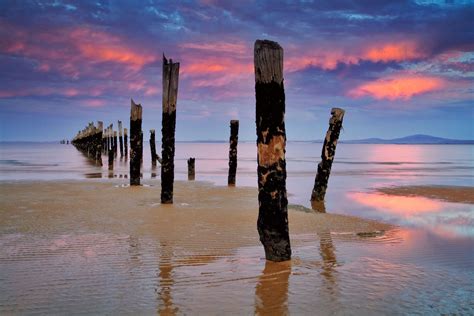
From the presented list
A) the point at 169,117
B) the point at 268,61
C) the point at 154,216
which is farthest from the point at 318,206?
the point at 268,61

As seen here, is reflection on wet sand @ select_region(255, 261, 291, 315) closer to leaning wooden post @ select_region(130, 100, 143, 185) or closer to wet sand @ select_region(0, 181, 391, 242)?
wet sand @ select_region(0, 181, 391, 242)

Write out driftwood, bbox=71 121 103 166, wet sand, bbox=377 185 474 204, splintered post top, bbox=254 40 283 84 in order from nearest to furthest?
splintered post top, bbox=254 40 283 84 → wet sand, bbox=377 185 474 204 → driftwood, bbox=71 121 103 166

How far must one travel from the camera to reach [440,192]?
17.6 meters

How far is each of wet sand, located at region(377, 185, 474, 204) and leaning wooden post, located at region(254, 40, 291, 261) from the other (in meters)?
10.7

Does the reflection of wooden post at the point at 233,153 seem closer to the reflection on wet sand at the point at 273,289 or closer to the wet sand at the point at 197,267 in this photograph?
the wet sand at the point at 197,267

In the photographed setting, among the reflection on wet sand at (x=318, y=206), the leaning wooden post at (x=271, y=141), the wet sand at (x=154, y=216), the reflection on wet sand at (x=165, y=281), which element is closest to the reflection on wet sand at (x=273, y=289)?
the leaning wooden post at (x=271, y=141)

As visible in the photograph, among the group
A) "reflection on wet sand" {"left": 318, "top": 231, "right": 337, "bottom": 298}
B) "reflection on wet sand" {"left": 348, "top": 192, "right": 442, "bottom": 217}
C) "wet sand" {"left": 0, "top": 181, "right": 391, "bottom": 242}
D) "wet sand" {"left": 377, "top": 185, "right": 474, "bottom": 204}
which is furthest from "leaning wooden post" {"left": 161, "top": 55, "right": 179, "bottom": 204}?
"wet sand" {"left": 377, "top": 185, "right": 474, "bottom": 204}

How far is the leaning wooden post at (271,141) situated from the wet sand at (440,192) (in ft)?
35.2

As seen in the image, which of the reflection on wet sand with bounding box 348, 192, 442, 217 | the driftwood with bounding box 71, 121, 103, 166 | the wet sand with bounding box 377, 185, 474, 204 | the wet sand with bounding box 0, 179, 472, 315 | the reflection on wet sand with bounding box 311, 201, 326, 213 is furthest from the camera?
the driftwood with bounding box 71, 121, 103, 166

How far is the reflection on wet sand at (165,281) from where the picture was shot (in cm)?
426

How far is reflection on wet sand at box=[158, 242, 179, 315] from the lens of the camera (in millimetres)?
4258

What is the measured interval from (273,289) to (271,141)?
6.80 feet

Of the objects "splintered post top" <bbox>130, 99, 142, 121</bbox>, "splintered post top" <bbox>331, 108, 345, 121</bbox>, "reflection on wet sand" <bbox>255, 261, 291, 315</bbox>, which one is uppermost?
"splintered post top" <bbox>130, 99, 142, 121</bbox>

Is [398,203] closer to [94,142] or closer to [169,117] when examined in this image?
[169,117]
